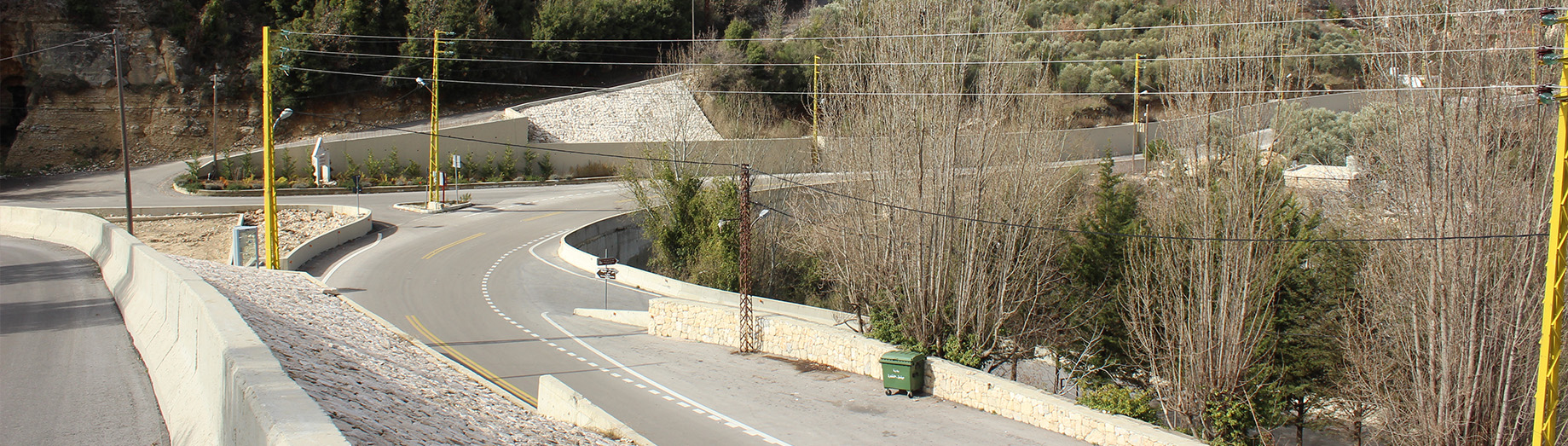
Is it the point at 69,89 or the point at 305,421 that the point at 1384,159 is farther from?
the point at 69,89

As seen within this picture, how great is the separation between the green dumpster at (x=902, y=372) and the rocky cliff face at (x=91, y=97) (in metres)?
46.1

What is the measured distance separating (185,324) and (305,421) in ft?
17.4

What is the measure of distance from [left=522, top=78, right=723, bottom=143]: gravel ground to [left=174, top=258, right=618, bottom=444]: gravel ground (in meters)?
36.4

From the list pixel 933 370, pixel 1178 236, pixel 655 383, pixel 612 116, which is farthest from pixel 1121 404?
pixel 612 116

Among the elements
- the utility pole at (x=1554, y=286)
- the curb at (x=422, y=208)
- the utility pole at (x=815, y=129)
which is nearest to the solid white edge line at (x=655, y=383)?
the utility pole at (x=1554, y=286)

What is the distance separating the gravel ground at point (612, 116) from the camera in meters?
56.4

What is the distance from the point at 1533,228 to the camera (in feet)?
48.3

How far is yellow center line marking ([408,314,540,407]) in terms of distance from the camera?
18.8 m

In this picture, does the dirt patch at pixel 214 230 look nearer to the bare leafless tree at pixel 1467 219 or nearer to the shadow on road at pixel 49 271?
the shadow on road at pixel 49 271

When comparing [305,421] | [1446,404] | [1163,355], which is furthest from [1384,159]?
[305,421]

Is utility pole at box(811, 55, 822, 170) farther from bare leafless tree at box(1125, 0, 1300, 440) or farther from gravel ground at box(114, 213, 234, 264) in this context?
gravel ground at box(114, 213, 234, 264)

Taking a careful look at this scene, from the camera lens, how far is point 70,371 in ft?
38.9

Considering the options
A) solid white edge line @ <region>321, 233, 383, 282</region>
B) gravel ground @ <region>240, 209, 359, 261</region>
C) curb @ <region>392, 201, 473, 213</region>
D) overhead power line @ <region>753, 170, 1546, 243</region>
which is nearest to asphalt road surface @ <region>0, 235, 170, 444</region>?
solid white edge line @ <region>321, 233, 383, 282</region>

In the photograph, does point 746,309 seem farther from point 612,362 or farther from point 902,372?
point 902,372
